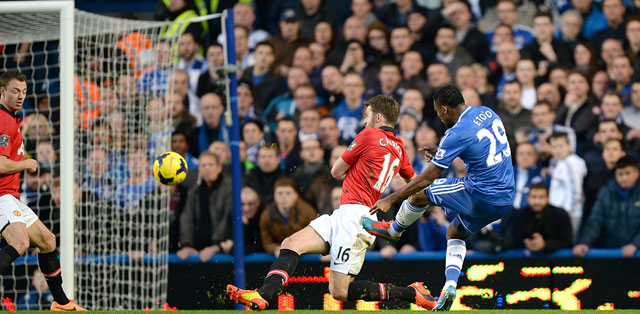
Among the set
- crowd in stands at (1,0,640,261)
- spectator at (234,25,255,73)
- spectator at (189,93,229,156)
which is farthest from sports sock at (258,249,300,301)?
spectator at (234,25,255,73)

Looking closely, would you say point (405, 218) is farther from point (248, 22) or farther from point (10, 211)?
point (248, 22)

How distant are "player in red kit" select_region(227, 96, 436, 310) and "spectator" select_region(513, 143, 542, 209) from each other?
262 cm

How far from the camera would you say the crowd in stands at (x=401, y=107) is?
9.07 metres

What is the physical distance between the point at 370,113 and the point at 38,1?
3918mm

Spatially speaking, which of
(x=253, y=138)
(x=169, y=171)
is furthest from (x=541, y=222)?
(x=169, y=171)

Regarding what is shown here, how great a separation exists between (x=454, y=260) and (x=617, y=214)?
2.46 m

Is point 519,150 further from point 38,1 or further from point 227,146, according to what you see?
point 38,1

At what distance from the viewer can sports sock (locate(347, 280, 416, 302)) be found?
7254 mm

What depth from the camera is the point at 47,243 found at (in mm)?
7758

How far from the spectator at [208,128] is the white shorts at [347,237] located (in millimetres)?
3606

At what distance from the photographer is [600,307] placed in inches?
319

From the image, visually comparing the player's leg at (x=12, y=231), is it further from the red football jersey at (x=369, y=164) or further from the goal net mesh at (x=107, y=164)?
the red football jersey at (x=369, y=164)

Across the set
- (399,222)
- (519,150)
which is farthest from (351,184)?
(519,150)

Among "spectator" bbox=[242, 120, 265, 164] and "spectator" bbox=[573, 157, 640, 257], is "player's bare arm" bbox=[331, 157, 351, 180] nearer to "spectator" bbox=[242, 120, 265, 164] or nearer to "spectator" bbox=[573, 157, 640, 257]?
"spectator" bbox=[573, 157, 640, 257]
